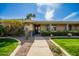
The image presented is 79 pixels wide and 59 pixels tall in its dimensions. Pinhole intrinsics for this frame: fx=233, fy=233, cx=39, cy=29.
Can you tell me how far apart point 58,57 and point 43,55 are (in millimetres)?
568

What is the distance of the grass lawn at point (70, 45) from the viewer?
27.6 feet

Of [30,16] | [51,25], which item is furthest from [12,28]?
[51,25]

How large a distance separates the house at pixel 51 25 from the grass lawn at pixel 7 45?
2.95 ft

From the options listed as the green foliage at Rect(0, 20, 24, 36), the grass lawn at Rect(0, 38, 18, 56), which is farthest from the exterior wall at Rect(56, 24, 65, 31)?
the grass lawn at Rect(0, 38, 18, 56)

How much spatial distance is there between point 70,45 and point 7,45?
100 inches

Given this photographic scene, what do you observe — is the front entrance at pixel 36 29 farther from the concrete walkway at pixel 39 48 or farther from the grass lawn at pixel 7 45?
the grass lawn at pixel 7 45

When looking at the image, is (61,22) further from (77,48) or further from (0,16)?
(0,16)

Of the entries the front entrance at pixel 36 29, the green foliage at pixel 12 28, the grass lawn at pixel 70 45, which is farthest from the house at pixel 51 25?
the grass lawn at pixel 70 45

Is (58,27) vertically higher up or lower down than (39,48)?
higher up

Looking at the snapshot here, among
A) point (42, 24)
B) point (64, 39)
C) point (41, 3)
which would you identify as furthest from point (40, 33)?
point (41, 3)

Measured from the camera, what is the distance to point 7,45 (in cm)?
932

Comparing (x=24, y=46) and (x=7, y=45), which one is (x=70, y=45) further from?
(x=7, y=45)

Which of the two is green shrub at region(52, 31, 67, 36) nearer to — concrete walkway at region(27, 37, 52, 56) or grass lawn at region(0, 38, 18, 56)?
concrete walkway at region(27, 37, 52, 56)

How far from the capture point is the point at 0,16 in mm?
9211
